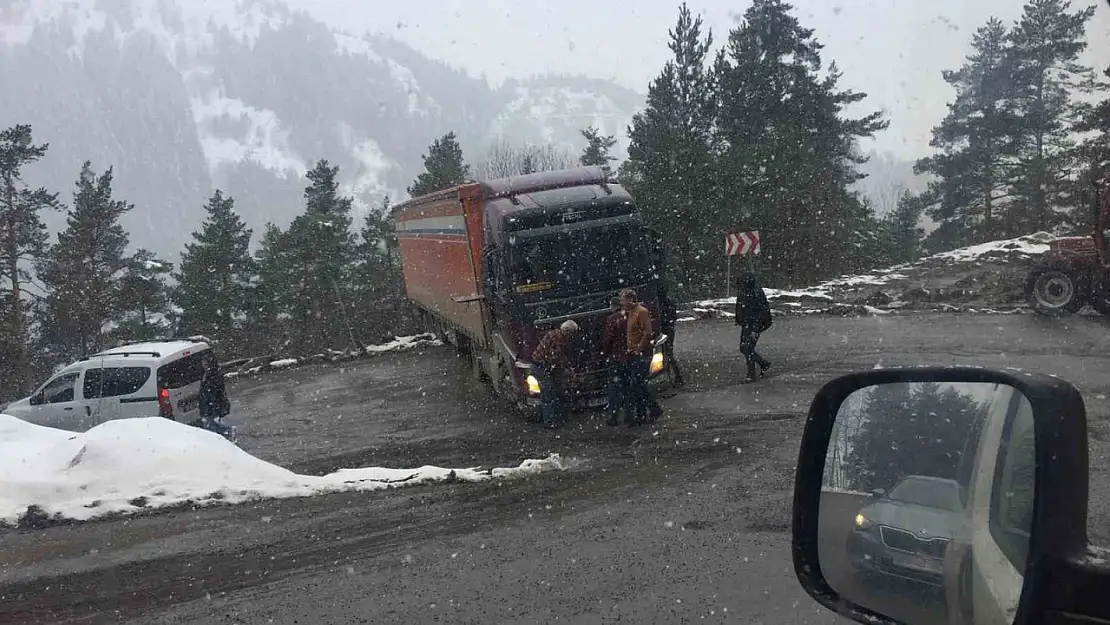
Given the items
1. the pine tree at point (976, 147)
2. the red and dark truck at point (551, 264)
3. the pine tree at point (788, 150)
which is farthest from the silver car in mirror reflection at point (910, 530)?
the pine tree at point (976, 147)

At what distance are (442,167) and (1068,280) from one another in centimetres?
3040

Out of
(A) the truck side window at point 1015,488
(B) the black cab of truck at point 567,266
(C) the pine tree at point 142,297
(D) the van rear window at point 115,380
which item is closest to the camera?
(A) the truck side window at point 1015,488

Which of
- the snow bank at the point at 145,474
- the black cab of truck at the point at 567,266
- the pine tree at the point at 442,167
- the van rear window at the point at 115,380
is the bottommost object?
the snow bank at the point at 145,474

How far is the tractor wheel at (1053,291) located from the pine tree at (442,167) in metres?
27.7

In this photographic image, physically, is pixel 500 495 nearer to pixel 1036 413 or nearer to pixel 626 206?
pixel 626 206

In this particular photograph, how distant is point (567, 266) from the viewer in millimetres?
11906

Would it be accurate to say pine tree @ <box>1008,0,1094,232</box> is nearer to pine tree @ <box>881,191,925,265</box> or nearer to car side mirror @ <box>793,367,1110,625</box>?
pine tree @ <box>881,191,925,265</box>

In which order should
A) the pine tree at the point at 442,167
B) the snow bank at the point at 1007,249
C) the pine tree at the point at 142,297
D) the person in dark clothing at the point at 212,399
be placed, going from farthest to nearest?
the pine tree at the point at 142,297 → the pine tree at the point at 442,167 → the snow bank at the point at 1007,249 → the person in dark clothing at the point at 212,399

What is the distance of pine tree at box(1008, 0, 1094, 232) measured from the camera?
3600 cm

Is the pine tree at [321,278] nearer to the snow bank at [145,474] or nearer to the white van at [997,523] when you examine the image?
the snow bank at [145,474]

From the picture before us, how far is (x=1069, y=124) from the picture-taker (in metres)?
39.3

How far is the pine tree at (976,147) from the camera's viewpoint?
135 feet

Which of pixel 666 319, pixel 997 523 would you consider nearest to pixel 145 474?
pixel 666 319

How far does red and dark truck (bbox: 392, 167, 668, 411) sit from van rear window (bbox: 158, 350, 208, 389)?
563 centimetres
